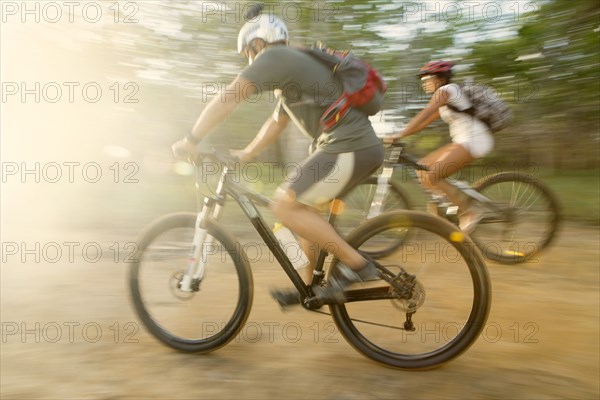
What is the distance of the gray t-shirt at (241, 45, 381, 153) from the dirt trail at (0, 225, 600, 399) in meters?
1.33

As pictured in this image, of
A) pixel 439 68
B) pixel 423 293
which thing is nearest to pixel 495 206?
pixel 439 68

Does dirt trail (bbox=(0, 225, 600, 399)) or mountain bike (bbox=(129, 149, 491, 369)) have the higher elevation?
mountain bike (bbox=(129, 149, 491, 369))

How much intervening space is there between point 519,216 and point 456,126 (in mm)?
1067

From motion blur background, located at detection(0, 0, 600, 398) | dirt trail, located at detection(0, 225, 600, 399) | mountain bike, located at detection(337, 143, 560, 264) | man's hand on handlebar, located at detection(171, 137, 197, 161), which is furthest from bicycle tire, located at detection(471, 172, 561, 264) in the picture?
man's hand on handlebar, located at detection(171, 137, 197, 161)

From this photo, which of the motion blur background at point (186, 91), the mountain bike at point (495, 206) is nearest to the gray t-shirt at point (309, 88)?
the mountain bike at point (495, 206)

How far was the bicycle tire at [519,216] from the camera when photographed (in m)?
4.82

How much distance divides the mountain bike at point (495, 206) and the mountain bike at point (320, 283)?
1.52 m

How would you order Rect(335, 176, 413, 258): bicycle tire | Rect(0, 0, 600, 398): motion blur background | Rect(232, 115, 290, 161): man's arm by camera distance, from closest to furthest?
1. Rect(232, 115, 290, 161): man's arm
2. Rect(335, 176, 413, 258): bicycle tire
3. Rect(0, 0, 600, 398): motion blur background

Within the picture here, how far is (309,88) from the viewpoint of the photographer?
2809 millimetres

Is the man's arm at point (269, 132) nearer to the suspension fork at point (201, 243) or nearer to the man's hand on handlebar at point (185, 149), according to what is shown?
the suspension fork at point (201, 243)

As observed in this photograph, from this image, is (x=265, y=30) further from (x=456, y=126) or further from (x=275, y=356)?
(x=456, y=126)

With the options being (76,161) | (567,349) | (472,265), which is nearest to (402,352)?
(472,265)

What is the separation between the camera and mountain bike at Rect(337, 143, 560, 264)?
4.72 metres

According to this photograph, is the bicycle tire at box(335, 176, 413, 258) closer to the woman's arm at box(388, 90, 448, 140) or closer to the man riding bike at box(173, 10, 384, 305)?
the woman's arm at box(388, 90, 448, 140)
